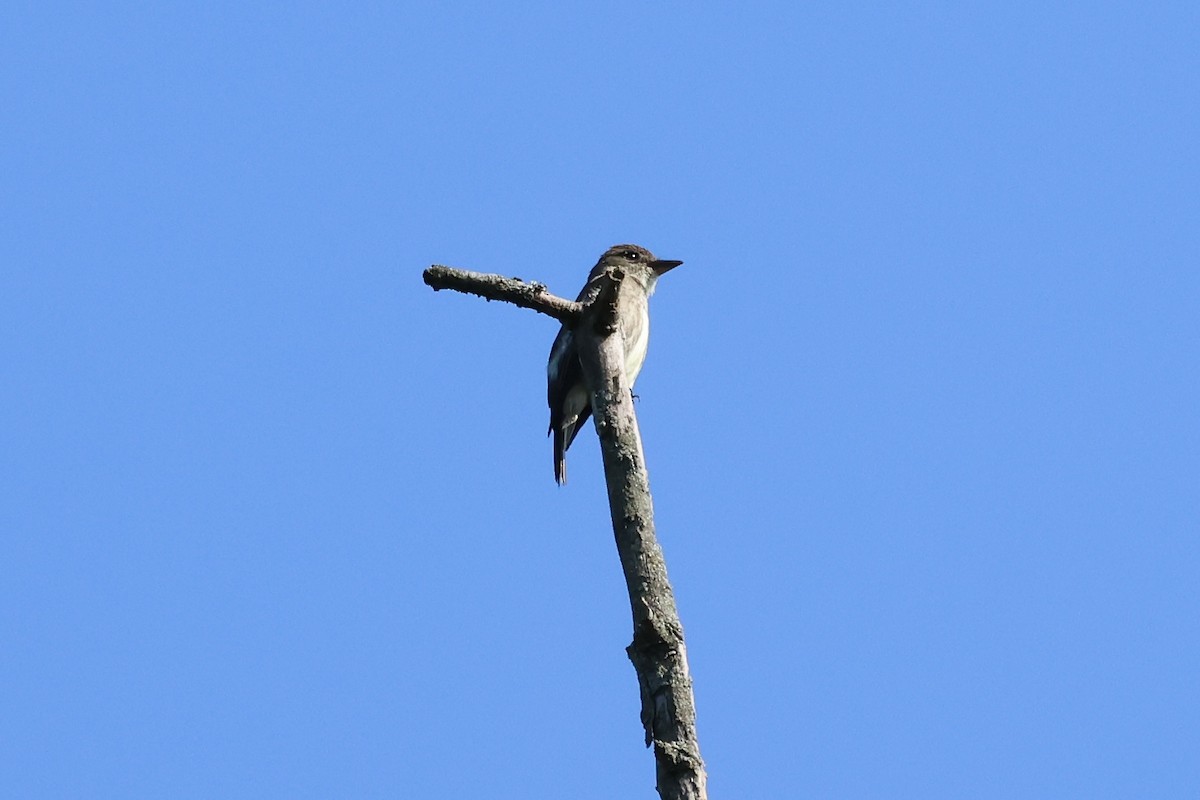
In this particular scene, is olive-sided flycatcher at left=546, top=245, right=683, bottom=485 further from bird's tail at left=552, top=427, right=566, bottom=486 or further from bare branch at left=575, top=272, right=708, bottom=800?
bare branch at left=575, top=272, right=708, bottom=800

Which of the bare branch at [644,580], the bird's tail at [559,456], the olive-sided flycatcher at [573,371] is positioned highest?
the olive-sided flycatcher at [573,371]

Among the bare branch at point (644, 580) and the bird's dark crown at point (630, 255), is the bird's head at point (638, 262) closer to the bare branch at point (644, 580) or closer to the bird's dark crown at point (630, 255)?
the bird's dark crown at point (630, 255)

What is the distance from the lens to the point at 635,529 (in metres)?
4.66

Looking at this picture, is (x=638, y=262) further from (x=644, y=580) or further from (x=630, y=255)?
(x=644, y=580)

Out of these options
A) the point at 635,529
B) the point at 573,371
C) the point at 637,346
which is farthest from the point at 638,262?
the point at 635,529

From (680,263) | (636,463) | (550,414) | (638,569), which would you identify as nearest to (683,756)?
(638,569)

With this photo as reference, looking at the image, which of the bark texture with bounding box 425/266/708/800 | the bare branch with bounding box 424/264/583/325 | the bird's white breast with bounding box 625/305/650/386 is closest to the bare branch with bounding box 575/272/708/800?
the bark texture with bounding box 425/266/708/800

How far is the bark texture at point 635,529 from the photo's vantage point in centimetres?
400

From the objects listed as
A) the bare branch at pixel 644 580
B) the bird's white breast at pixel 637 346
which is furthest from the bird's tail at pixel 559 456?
the bare branch at pixel 644 580

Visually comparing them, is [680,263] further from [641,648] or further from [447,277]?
[641,648]

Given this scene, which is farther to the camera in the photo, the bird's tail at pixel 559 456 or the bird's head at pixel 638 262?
the bird's head at pixel 638 262

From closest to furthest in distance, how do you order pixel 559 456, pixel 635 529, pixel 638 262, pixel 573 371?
pixel 635 529 → pixel 573 371 → pixel 559 456 → pixel 638 262

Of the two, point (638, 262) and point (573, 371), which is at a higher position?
point (638, 262)

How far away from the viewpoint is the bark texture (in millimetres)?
3998
